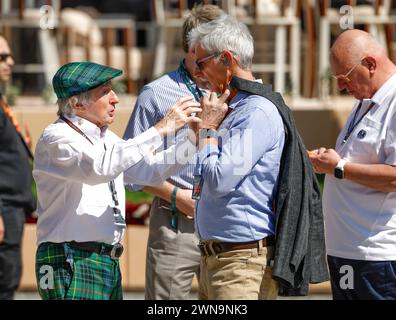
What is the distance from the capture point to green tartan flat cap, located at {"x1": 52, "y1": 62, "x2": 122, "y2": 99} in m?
4.44

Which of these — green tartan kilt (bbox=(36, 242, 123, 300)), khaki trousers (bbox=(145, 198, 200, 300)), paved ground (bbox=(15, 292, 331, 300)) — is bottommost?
paved ground (bbox=(15, 292, 331, 300))

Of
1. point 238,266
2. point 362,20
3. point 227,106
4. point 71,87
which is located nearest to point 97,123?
point 71,87

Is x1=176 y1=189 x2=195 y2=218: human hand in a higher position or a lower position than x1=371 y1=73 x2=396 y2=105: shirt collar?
lower

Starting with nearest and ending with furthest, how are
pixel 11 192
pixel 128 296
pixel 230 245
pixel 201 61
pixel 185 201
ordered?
pixel 230 245
pixel 201 61
pixel 185 201
pixel 11 192
pixel 128 296

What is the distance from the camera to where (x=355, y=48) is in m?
4.66

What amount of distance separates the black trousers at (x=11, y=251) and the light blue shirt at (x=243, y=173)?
2394 millimetres

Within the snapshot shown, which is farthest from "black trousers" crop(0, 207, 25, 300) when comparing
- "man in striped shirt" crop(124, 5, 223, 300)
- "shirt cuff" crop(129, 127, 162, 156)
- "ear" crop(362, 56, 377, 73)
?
"ear" crop(362, 56, 377, 73)

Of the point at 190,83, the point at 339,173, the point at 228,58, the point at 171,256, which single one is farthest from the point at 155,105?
the point at 339,173

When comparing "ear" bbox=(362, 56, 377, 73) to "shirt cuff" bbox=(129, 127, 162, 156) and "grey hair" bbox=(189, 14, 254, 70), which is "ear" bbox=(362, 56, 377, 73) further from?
"shirt cuff" bbox=(129, 127, 162, 156)

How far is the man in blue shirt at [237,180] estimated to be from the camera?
13.7 feet

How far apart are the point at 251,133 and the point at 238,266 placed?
1.87ft

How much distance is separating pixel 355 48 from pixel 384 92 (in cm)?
24

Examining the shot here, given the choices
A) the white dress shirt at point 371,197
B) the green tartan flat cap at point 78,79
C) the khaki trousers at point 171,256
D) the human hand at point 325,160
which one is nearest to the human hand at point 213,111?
the green tartan flat cap at point 78,79

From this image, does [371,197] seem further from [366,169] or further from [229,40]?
[229,40]
